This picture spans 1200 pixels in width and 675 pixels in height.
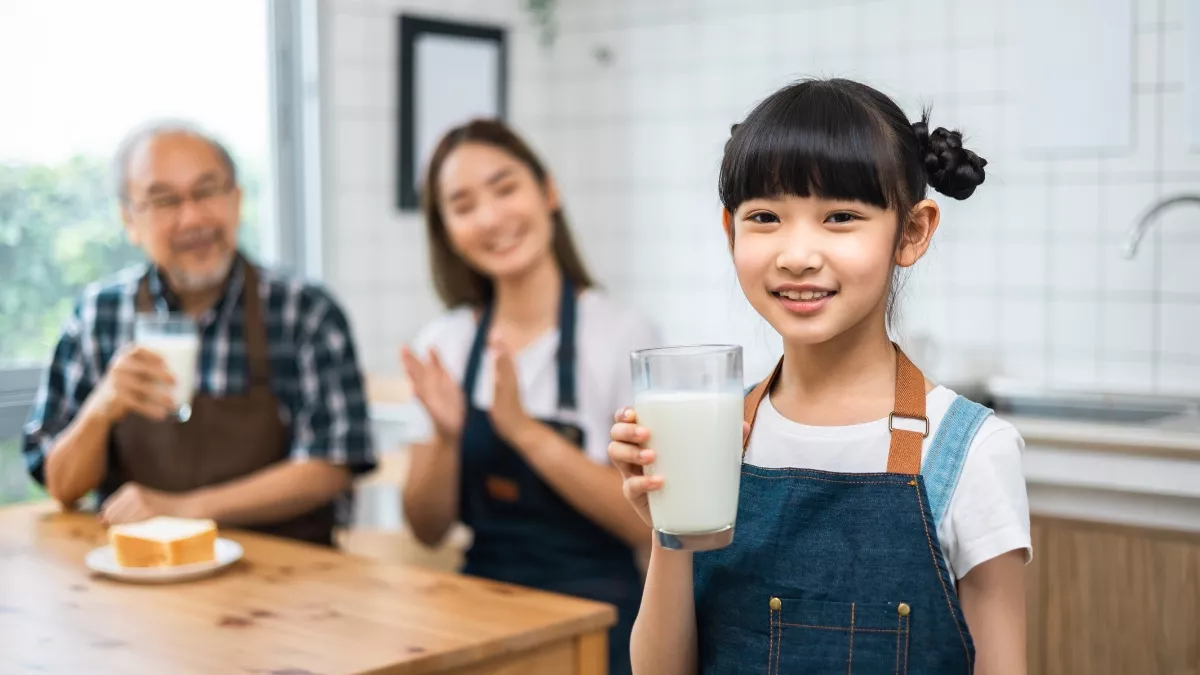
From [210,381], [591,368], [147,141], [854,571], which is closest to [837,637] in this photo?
[854,571]

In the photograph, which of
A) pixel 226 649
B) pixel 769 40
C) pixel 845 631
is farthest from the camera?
pixel 769 40

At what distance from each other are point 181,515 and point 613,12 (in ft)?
8.27

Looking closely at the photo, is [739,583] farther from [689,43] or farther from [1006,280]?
[689,43]

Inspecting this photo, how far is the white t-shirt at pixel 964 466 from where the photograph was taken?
41.5 inches

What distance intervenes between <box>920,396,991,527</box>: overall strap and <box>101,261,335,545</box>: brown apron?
5.01 ft

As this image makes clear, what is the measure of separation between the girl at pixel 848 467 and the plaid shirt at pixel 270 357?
4.32 feet

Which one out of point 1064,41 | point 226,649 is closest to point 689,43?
point 1064,41

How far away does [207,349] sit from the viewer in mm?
2350

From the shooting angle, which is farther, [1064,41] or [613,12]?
[613,12]

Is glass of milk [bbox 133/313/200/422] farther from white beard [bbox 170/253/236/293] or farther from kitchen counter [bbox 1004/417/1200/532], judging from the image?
kitchen counter [bbox 1004/417/1200/532]

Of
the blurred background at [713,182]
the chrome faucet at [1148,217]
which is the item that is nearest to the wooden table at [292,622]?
the blurred background at [713,182]

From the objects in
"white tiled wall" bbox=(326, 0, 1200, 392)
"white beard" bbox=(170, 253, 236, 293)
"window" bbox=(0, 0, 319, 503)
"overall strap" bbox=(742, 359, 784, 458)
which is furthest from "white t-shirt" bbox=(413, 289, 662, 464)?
"window" bbox=(0, 0, 319, 503)

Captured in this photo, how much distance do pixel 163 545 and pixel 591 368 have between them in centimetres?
87

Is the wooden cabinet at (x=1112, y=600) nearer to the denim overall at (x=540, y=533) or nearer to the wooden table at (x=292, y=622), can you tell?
the denim overall at (x=540, y=533)
